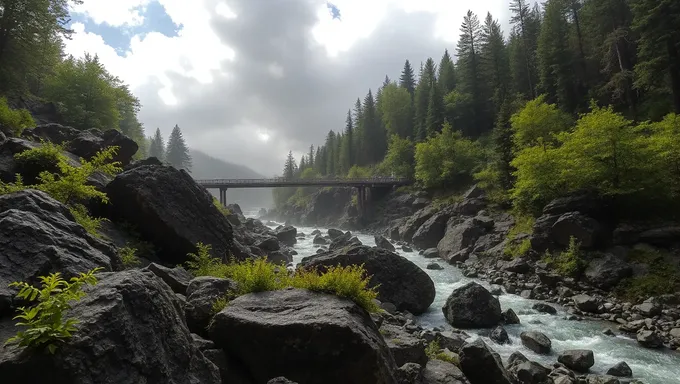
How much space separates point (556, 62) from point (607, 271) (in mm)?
34164

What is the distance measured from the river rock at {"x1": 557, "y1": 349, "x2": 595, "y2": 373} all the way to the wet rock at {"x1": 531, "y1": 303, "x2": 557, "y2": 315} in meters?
5.51

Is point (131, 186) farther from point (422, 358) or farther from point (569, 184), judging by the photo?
point (569, 184)

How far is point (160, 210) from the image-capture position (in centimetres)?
1309

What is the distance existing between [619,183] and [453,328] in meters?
14.9

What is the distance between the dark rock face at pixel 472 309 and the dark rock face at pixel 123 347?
1306 cm

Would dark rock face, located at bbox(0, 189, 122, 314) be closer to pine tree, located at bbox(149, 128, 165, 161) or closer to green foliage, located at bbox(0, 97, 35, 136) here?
green foliage, located at bbox(0, 97, 35, 136)

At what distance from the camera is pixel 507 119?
36.4 metres

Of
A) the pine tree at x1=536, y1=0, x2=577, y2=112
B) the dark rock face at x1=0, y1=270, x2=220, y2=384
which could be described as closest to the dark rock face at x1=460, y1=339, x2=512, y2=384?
the dark rock face at x1=0, y1=270, x2=220, y2=384

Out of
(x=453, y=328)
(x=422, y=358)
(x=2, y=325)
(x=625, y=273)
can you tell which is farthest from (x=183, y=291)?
(x=625, y=273)

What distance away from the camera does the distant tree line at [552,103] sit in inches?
891

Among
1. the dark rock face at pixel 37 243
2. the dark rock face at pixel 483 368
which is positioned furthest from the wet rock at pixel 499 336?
the dark rock face at pixel 37 243

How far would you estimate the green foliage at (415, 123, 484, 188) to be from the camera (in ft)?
156

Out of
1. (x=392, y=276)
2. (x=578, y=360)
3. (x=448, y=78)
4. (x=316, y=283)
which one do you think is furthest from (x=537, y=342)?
(x=448, y=78)

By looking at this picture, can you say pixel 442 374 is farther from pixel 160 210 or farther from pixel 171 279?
pixel 160 210
